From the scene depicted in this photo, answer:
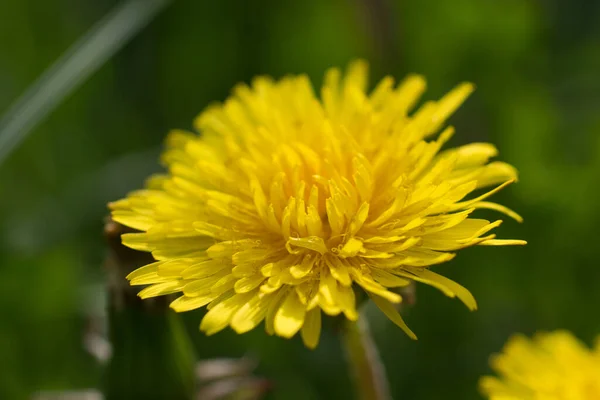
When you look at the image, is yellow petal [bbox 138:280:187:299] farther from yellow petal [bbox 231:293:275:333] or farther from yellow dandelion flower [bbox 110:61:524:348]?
yellow petal [bbox 231:293:275:333]

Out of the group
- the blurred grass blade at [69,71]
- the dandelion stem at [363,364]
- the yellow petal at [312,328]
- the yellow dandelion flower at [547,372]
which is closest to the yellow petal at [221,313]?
the yellow petal at [312,328]

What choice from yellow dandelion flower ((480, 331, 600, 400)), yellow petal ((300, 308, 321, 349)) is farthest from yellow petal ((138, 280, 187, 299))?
yellow dandelion flower ((480, 331, 600, 400))

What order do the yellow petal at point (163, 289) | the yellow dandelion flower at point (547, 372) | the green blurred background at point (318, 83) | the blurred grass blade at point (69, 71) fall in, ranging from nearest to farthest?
the yellow petal at point (163, 289)
the yellow dandelion flower at point (547, 372)
the blurred grass blade at point (69, 71)
the green blurred background at point (318, 83)

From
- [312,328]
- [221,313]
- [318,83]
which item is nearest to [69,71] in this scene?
[318,83]

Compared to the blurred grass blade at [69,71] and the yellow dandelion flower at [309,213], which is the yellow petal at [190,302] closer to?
the yellow dandelion flower at [309,213]

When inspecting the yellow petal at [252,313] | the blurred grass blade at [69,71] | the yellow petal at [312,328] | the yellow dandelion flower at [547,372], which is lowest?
the yellow dandelion flower at [547,372]

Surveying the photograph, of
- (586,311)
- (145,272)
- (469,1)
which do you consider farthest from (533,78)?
(145,272)

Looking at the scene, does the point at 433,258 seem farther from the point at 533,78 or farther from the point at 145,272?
the point at 533,78
